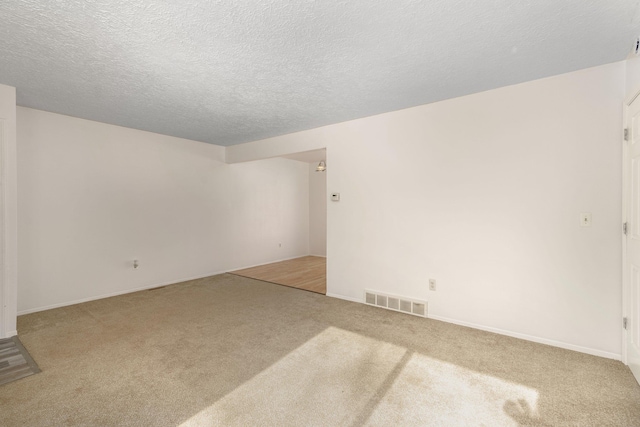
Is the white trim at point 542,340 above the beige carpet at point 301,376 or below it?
above

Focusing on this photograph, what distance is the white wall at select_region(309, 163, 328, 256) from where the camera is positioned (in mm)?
7617

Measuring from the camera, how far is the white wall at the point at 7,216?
2887mm

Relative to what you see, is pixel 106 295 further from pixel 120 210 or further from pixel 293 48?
pixel 293 48

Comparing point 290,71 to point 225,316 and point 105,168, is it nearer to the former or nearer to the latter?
point 225,316

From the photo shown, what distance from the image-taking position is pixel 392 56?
2289 mm

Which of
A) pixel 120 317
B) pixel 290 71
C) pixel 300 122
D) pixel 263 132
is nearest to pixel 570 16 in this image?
pixel 290 71

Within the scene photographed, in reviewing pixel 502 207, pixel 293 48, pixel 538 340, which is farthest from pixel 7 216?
pixel 538 340

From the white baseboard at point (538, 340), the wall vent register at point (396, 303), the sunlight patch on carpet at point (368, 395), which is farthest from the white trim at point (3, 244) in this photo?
the white baseboard at point (538, 340)

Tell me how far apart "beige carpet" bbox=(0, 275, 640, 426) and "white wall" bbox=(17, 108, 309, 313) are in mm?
840

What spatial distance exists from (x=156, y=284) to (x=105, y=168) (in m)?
1.98

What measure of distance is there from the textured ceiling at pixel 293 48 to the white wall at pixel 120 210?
2.43 ft

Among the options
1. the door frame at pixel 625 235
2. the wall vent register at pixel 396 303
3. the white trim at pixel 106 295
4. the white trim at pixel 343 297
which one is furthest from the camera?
the white trim at pixel 343 297

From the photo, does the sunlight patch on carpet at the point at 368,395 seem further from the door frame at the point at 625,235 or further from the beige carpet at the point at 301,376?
the door frame at the point at 625,235

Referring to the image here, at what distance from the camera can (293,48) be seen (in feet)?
7.14
